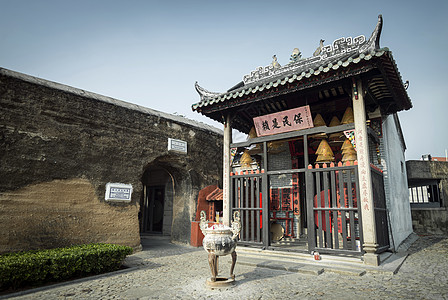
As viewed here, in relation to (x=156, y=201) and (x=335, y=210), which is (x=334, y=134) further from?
(x=156, y=201)

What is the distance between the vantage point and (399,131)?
11953 mm

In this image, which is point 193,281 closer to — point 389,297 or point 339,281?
point 339,281

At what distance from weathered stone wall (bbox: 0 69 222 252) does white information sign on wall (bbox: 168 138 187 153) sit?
0.76ft

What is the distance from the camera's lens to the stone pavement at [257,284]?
4301mm

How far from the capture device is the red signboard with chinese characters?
7.31 m

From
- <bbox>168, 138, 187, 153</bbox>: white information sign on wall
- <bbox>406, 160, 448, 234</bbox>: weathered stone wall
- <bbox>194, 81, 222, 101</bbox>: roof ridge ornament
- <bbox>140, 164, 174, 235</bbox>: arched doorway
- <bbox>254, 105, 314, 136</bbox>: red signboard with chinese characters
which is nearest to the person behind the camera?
<bbox>254, 105, 314, 136</bbox>: red signboard with chinese characters

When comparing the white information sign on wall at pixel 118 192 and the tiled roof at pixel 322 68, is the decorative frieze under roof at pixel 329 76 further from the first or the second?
the white information sign on wall at pixel 118 192

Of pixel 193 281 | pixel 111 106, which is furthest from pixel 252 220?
pixel 111 106

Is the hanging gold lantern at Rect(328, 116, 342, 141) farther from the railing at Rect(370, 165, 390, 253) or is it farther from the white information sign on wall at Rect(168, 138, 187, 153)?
the white information sign on wall at Rect(168, 138, 187, 153)

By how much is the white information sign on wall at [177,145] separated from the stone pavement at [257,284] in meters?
4.54

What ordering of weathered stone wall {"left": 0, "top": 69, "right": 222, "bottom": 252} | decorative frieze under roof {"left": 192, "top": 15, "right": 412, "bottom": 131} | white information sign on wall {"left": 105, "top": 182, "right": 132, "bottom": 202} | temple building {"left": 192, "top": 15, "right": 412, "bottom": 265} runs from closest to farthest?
decorative frieze under roof {"left": 192, "top": 15, "right": 412, "bottom": 131}
temple building {"left": 192, "top": 15, "right": 412, "bottom": 265}
weathered stone wall {"left": 0, "top": 69, "right": 222, "bottom": 252}
white information sign on wall {"left": 105, "top": 182, "right": 132, "bottom": 202}

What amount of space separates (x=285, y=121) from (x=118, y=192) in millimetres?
5512

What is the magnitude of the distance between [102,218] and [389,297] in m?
7.34

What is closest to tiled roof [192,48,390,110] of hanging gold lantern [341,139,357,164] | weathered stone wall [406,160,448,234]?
hanging gold lantern [341,139,357,164]
